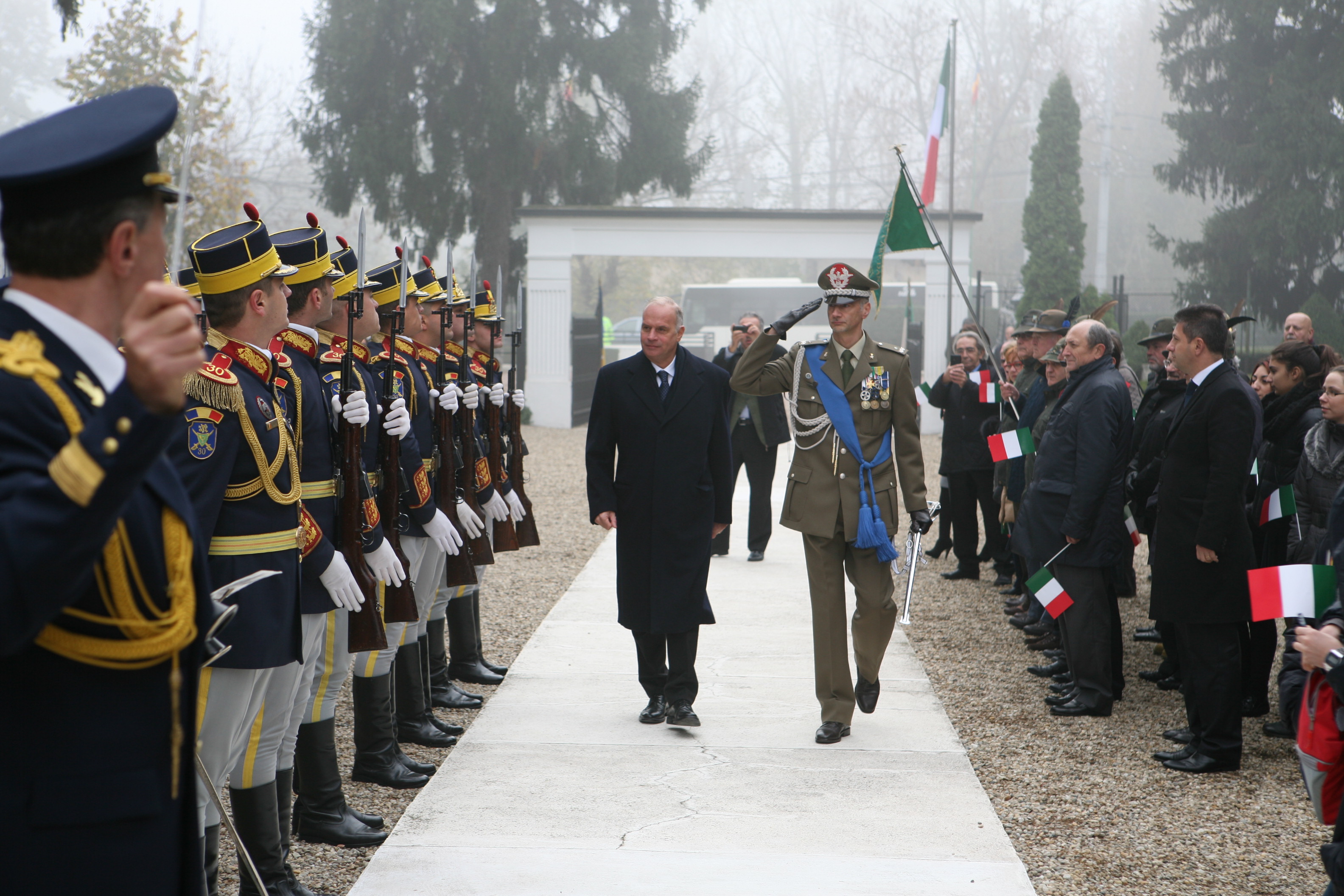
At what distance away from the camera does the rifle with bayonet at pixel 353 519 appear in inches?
164

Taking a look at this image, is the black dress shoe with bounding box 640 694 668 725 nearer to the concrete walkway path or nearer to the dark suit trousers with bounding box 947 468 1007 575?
the concrete walkway path

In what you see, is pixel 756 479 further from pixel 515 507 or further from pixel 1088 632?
pixel 1088 632

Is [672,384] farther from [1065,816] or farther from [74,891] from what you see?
[74,891]

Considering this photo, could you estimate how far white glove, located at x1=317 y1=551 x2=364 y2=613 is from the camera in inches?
149

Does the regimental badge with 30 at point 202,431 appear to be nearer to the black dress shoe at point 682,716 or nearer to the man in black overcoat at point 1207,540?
the black dress shoe at point 682,716

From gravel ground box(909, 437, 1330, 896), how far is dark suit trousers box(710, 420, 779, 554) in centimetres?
300

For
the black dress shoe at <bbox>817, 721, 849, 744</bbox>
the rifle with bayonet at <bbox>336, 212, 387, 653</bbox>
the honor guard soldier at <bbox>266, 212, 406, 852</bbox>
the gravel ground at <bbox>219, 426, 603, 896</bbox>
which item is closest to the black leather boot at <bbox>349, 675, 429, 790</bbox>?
the gravel ground at <bbox>219, 426, 603, 896</bbox>

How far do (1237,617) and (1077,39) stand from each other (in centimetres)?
5504

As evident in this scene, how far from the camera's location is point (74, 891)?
1752 mm

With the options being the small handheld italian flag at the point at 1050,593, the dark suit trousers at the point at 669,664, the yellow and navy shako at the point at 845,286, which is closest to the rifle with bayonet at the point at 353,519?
the dark suit trousers at the point at 669,664

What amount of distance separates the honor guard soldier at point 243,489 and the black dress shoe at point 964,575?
6.93 m

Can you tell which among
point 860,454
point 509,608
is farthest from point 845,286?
point 509,608

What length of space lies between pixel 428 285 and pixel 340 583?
111 inches

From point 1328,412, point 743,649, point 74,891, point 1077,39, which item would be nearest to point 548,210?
point 743,649
